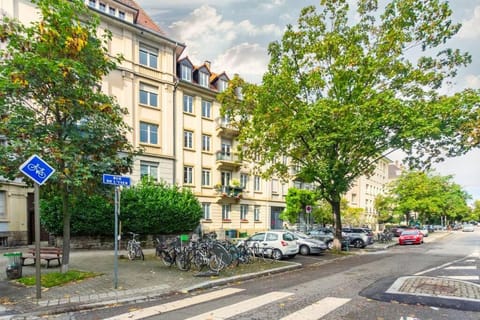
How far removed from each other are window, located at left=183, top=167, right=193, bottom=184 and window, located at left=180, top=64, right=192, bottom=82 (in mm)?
7844

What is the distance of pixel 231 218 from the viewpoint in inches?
1240

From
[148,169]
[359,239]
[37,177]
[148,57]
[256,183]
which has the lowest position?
[359,239]

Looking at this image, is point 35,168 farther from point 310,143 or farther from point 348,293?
point 310,143

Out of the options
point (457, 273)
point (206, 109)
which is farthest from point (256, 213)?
point (457, 273)

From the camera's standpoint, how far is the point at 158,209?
20.5 m

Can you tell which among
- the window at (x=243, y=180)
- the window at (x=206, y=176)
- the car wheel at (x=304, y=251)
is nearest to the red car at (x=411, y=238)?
the window at (x=243, y=180)

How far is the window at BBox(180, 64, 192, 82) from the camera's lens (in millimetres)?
28031

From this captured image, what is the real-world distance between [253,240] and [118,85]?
14964 mm

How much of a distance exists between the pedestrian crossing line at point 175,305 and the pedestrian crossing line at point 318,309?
226 cm

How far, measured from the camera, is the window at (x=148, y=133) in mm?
24589

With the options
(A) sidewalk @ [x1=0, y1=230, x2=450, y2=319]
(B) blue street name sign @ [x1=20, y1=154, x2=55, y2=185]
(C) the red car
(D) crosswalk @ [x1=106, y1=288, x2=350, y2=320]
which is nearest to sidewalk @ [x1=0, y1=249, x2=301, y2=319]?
(A) sidewalk @ [x1=0, y1=230, x2=450, y2=319]

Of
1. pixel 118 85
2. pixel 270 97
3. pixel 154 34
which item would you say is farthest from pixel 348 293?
pixel 154 34

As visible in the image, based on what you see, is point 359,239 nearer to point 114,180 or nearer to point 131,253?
point 131,253

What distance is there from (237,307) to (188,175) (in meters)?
21.9
